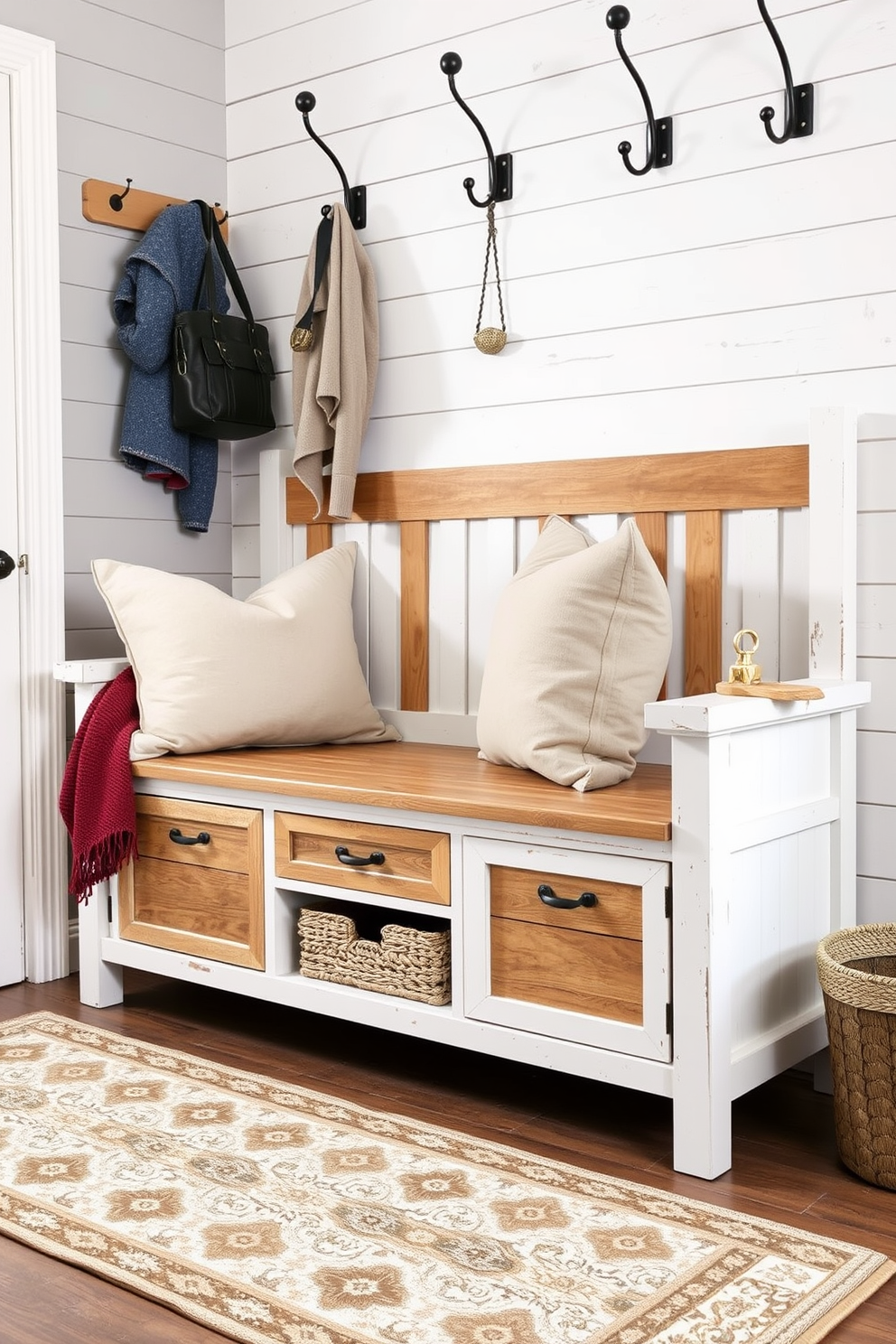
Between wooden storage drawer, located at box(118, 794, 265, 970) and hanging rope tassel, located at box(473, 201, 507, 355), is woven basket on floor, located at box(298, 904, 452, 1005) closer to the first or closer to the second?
wooden storage drawer, located at box(118, 794, 265, 970)

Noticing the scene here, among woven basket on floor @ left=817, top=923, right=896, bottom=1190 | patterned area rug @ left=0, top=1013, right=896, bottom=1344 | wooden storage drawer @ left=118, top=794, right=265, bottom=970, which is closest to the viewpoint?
patterned area rug @ left=0, top=1013, right=896, bottom=1344

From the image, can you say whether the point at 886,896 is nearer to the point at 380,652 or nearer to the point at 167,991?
the point at 380,652

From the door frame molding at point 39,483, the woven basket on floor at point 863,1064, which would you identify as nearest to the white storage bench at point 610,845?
the woven basket on floor at point 863,1064

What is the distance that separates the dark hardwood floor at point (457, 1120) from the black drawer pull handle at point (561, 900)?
0.35 metres

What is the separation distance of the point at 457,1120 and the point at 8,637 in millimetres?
1424

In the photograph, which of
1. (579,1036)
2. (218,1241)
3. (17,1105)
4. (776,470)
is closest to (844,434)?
(776,470)

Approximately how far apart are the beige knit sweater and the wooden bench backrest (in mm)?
104

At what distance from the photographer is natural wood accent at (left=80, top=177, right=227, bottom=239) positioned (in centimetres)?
290

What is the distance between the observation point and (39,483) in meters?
2.83

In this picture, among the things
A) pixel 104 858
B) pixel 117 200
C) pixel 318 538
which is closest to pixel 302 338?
pixel 318 538

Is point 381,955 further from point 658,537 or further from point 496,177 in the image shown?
point 496,177

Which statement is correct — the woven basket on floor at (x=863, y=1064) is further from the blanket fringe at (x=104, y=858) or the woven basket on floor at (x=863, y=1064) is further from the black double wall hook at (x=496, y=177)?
the black double wall hook at (x=496, y=177)

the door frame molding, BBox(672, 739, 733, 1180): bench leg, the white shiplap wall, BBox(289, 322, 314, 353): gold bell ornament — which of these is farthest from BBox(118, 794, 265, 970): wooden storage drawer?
BBox(289, 322, 314, 353): gold bell ornament

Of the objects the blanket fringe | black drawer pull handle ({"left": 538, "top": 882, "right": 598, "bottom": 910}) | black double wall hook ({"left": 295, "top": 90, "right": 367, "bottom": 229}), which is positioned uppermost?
black double wall hook ({"left": 295, "top": 90, "right": 367, "bottom": 229})
